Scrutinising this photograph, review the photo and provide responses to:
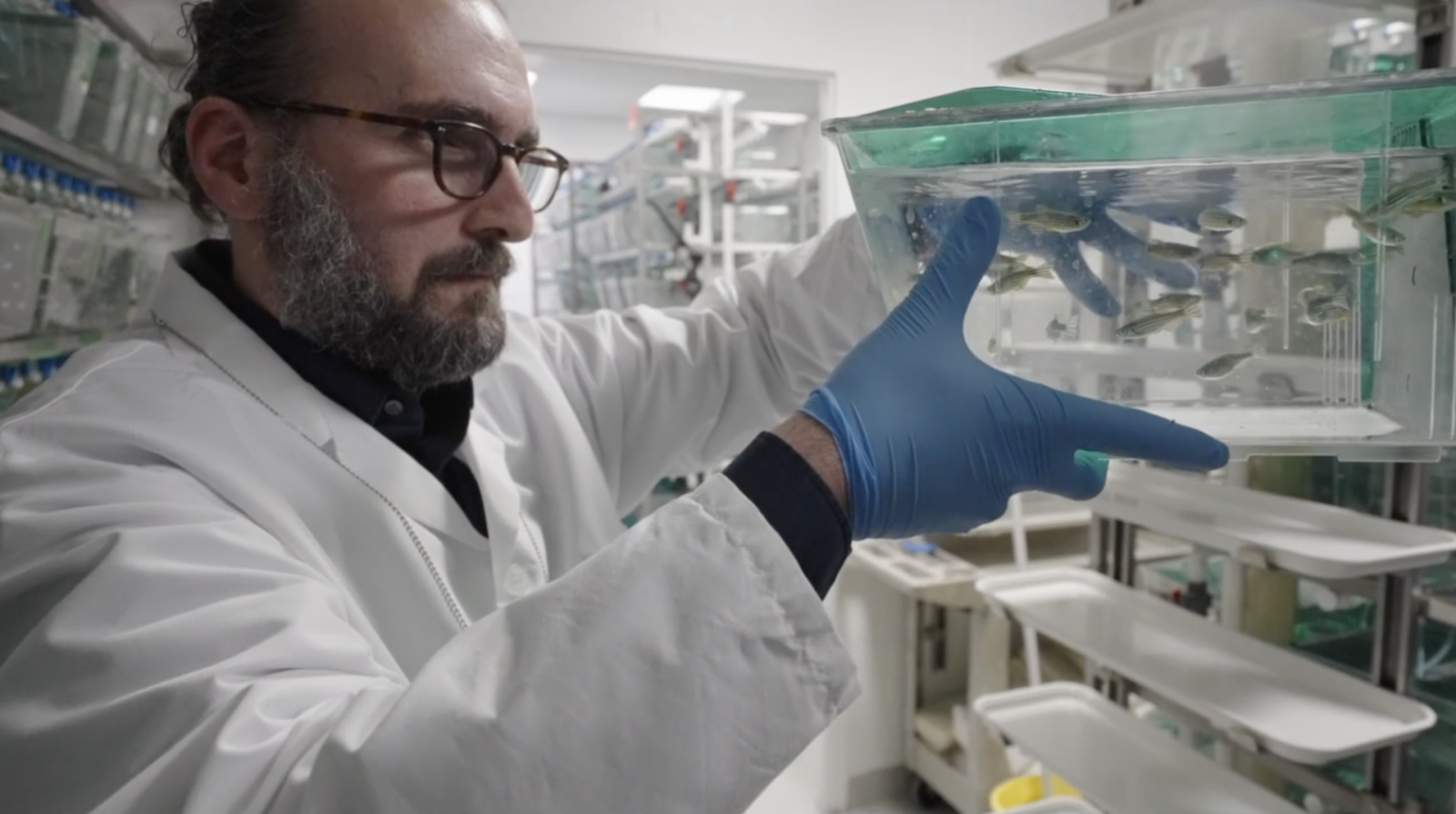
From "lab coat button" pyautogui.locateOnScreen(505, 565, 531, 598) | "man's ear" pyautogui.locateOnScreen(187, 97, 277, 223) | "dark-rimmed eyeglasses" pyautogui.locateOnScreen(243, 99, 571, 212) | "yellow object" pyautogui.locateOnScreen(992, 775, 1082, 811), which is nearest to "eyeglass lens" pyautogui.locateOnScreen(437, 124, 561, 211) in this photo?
"dark-rimmed eyeglasses" pyautogui.locateOnScreen(243, 99, 571, 212)

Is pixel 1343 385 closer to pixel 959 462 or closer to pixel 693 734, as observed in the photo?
pixel 959 462

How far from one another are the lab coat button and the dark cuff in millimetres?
462

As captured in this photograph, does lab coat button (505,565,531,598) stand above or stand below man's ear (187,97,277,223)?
below

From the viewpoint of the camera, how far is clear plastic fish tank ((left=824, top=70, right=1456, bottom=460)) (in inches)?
25.8

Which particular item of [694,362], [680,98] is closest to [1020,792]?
[694,362]

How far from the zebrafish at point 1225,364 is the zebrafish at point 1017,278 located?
165mm

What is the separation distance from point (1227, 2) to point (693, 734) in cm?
119

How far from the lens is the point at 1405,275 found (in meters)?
0.72

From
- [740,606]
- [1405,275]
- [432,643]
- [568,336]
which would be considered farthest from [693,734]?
[568,336]

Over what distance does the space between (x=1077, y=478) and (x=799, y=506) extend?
33 centimetres

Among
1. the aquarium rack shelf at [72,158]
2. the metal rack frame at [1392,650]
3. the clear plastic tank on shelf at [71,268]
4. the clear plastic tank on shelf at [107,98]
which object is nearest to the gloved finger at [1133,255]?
the metal rack frame at [1392,650]

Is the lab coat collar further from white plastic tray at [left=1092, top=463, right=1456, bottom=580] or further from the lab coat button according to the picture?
white plastic tray at [left=1092, top=463, right=1456, bottom=580]

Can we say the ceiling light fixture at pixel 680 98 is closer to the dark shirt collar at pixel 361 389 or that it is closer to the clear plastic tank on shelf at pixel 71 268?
the clear plastic tank on shelf at pixel 71 268

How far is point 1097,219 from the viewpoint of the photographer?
2.64ft
